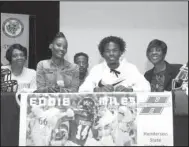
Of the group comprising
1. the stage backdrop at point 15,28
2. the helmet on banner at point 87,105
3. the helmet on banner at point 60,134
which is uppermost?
the stage backdrop at point 15,28

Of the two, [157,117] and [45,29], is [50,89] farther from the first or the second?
[45,29]

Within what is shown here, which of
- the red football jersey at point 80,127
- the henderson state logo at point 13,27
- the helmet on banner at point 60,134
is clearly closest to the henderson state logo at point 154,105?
the red football jersey at point 80,127

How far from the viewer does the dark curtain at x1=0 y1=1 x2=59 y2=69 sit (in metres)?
2.94

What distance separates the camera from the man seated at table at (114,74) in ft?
7.09

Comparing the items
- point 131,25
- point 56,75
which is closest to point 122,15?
point 131,25

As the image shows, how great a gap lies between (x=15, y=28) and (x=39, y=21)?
0.24 metres

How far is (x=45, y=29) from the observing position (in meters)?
2.97

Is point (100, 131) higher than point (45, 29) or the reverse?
the reverse

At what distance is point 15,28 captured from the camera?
299 centimetres

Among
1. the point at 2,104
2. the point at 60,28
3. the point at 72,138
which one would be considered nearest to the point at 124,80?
the point at 72,138

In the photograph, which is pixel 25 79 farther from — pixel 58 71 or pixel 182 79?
pixel 182 79

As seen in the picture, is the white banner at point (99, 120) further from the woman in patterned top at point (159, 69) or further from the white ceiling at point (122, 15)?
the white ceiling at point (122, 15)

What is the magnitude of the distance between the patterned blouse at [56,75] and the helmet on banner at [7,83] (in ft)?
0.56

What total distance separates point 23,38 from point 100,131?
1515 millimetres
